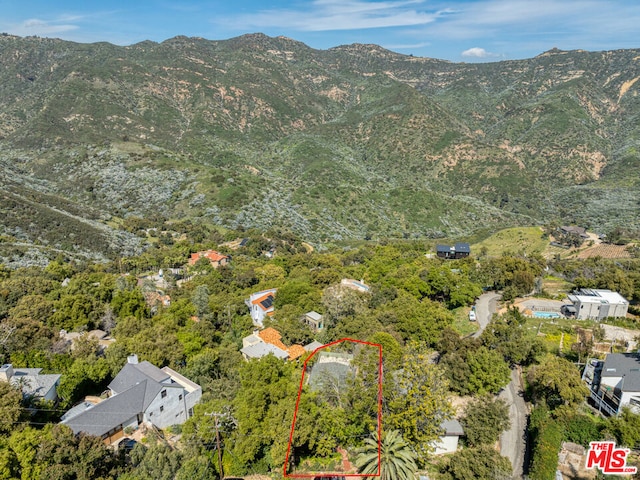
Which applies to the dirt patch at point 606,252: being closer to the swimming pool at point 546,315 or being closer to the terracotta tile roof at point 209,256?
the swimming pool at point 546,315

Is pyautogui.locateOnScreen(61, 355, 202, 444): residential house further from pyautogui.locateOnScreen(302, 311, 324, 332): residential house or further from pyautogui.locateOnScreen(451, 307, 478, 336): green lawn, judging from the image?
pyautogui.locateOnScreen(451, 307, 478, 336): green lawn

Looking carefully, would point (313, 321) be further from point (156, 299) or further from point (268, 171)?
point (268, 171)

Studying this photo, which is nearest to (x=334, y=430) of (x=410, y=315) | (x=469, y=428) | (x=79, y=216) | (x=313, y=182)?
(x=469, y=428)

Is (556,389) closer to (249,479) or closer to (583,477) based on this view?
(583,477)

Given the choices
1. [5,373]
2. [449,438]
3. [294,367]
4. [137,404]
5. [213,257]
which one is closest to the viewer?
[449,438]

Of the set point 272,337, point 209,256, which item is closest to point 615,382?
point 272,337

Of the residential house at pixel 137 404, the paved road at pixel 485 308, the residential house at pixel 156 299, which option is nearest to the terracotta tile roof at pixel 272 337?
the residential house at pixel 137 404

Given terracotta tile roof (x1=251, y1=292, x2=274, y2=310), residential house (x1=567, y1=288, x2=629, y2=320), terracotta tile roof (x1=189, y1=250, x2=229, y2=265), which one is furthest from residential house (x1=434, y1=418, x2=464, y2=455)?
terracotta tile roof (x1=189, y1=250, x2=229, y2=265)
